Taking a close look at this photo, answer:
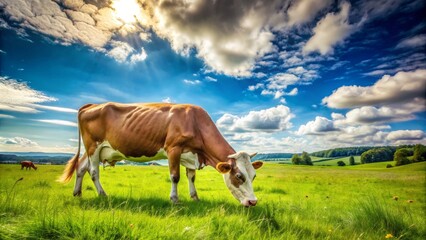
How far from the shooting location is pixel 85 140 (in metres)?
7.38

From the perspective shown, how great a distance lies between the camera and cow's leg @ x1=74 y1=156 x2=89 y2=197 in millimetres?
6742

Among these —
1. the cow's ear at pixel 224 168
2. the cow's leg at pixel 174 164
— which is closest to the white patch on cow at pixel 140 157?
the cow's leg at pixel 174 164

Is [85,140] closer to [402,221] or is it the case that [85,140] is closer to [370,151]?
[402,221]

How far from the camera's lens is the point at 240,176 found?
224 inches

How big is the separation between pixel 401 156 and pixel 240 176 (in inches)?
2992

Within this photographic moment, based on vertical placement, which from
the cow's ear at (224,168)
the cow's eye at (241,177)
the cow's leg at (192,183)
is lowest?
the cow's leg at (192,183)

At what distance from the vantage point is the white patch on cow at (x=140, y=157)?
6689mm

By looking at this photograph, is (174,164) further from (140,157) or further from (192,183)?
(140,157)

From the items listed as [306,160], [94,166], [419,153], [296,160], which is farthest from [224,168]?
[306,160]

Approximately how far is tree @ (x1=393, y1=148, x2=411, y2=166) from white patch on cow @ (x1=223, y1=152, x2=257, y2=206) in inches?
2844

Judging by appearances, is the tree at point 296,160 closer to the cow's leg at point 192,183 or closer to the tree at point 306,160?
the tree at point 306,160

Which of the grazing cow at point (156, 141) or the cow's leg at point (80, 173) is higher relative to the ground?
the grazing cow at point (156, 141)

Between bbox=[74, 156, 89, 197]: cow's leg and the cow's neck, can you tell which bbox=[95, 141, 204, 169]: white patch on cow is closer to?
the cow's neck

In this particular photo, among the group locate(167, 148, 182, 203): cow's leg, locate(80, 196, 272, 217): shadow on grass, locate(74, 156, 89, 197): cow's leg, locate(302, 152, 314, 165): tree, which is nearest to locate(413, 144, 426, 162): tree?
locate(302, 152, 314, 165): tree
